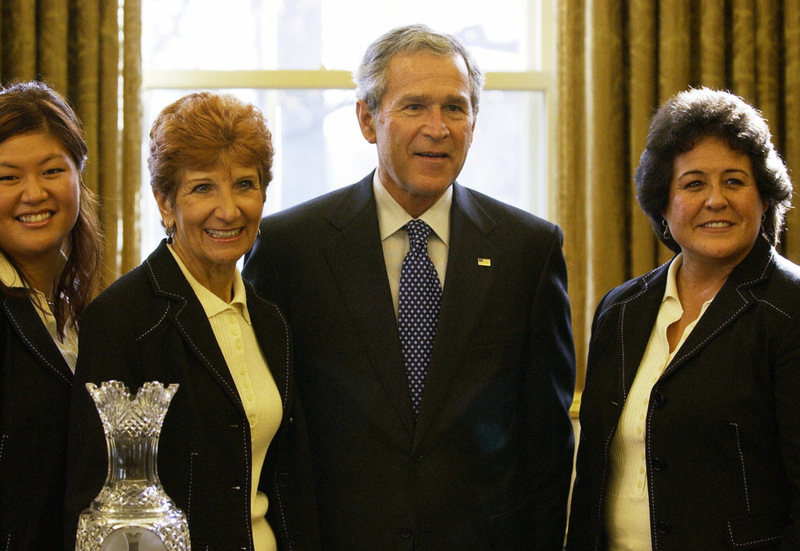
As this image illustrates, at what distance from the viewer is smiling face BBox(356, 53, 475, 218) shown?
1985 millimetres

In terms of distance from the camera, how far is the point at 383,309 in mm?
1947

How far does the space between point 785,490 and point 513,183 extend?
207 centimetres

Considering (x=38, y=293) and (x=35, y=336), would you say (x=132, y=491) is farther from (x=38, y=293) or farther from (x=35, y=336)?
(x=38, y=293)

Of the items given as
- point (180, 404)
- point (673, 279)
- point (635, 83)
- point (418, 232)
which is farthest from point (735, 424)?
point (635, 83)

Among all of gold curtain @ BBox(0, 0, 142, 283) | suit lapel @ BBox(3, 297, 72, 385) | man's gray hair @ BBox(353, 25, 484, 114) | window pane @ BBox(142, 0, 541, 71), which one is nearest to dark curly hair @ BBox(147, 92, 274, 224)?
suit lapel @ BBox(3, 297, 72, 385)

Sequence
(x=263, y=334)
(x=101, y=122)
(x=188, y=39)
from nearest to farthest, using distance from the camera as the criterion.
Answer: (x=263, y=334) → (x=101, y=122) → (x=188, y=39)

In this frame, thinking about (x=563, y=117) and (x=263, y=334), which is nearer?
(x=263, y=334)

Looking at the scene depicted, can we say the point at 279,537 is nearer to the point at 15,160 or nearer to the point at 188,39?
the point at 15,160

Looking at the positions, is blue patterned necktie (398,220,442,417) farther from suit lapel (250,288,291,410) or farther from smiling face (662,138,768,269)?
smiling face (662,138,768,269)

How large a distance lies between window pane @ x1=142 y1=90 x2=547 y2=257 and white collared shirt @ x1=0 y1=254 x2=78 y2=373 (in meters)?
1.69

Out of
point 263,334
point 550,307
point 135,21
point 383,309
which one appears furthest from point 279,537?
point 135,21

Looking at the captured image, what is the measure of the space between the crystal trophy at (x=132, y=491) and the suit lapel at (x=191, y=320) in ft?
1.18

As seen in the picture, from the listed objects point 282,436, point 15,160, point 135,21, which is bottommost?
point 282,436

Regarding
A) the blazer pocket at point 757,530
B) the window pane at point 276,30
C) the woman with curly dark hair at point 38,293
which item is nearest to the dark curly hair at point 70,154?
the woman with curly dark hair at point 38,293
